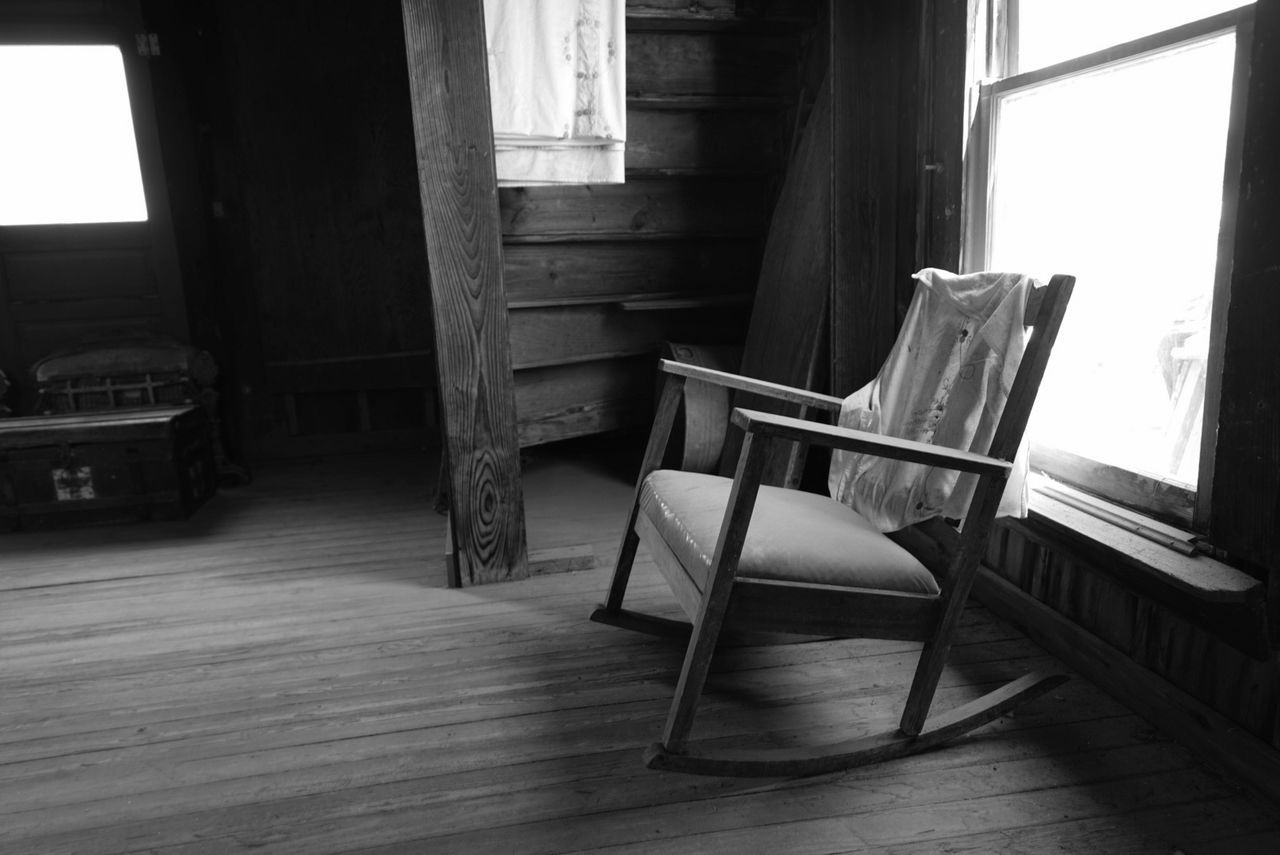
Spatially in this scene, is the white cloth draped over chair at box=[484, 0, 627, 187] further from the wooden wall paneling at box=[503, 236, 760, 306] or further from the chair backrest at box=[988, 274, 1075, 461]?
the chair backrest at box=[988, 274, 1075, 461]

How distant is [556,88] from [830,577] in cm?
189

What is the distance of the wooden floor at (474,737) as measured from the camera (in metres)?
Answer: 1.42

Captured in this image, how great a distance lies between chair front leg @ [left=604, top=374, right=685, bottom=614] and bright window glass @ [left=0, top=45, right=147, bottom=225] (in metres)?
3.30

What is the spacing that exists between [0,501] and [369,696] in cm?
232

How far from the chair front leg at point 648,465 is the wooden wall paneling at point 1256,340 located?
1.10m

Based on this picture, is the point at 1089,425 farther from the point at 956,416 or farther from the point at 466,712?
the point at 466,712

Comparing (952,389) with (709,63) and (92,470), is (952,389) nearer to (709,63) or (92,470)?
(709,63)

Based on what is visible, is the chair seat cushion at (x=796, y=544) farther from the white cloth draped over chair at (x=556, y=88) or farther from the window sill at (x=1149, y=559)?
the white cloth draped over chair at (x=556, y=88)

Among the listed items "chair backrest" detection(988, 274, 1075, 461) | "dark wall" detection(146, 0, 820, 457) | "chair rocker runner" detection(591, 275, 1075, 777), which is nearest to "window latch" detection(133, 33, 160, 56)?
"dark wall" detection(146, 0, 820, 457)

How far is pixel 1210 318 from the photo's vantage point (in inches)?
62.7

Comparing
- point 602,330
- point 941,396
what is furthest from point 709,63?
point 941,396

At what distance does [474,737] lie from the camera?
5.59 feet

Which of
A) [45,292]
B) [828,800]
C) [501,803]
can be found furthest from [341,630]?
[45,292]

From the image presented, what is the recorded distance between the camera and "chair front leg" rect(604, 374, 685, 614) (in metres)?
2.04
